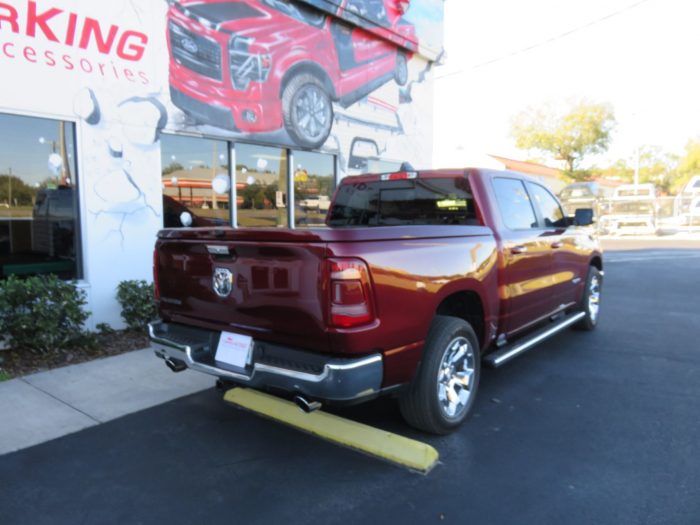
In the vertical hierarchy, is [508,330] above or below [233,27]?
below

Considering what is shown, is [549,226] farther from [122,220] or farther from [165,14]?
[165,14]

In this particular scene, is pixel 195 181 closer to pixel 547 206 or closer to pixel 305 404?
pixel 547 206

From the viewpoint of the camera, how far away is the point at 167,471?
128 inches

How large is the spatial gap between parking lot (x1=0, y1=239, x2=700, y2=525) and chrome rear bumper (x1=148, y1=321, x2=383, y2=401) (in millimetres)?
590

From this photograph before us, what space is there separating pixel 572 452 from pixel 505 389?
3.86 ft

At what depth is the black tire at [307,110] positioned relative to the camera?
864 centimetres

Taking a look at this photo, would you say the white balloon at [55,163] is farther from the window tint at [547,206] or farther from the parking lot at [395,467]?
the window tint at [547,206]

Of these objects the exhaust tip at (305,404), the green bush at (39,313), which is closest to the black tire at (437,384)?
the exhaust tip at (305,404)

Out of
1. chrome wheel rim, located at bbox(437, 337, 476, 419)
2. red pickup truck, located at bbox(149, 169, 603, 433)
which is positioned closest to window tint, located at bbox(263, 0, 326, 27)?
red pickup truck, located at bbox(149, 169, 603, 433)

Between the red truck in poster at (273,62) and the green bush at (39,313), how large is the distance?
301cm


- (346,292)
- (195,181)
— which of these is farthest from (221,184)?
(346,292)

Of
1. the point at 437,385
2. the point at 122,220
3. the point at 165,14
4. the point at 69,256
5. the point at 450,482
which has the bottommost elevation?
the point at 450,482

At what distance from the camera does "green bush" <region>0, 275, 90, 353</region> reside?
5.03 meters

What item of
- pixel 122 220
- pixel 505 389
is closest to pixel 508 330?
pixel 505 389
